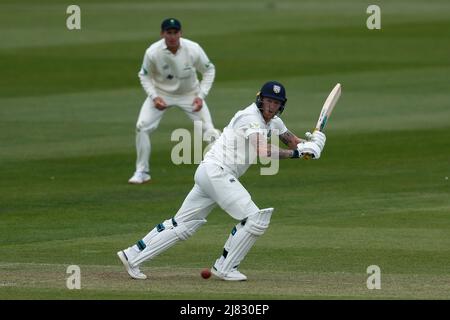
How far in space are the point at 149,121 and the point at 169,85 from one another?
663mm

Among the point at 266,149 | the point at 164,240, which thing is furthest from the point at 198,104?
the point at 266,149

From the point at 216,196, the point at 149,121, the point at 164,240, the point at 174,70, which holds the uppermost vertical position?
the point at 174,70

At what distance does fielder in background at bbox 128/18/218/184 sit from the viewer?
57.8 ft

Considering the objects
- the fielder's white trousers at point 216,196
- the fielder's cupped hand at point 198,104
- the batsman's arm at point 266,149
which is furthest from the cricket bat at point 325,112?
the fielder's cupped hand at point 198,104

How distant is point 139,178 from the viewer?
17516mm

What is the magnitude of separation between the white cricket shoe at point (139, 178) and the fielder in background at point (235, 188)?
19.5 feet

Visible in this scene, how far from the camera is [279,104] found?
11.3 metres

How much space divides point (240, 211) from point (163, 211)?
418 centimetres

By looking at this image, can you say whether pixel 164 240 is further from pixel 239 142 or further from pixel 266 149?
pixel 266 149

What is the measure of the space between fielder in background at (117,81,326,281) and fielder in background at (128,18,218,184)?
19.7 feet

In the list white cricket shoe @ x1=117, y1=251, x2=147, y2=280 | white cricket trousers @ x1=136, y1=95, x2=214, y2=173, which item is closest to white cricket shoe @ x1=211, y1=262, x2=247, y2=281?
white cricket shoe @ x1=117, y1=251, x2=147, y2=280

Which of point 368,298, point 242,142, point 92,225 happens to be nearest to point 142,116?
point 92,225

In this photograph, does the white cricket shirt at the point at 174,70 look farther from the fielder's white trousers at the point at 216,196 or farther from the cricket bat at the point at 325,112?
the fielder's white trousers at the point at 216,196

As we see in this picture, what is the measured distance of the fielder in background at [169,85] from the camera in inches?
694
